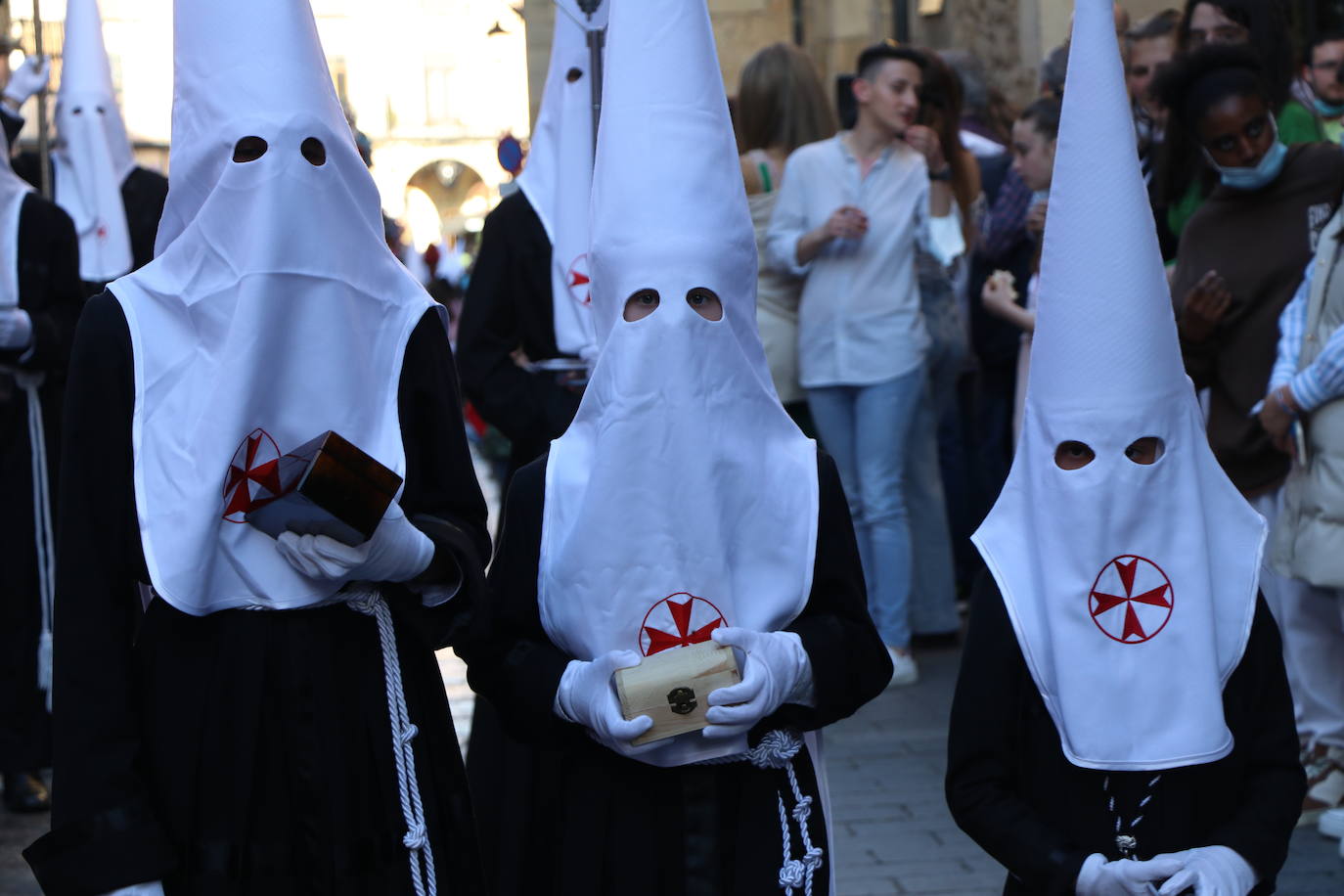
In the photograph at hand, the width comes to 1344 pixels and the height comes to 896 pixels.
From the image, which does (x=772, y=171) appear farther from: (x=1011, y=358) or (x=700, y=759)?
(x=700, y=759)

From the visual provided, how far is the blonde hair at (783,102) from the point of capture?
783 cm

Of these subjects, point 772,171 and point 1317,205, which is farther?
point 772,171

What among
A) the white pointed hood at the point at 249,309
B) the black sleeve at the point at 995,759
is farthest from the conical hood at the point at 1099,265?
the white pointed hood at the point at 249,309

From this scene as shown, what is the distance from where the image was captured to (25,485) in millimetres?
6434

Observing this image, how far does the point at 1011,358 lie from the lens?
27.7ft

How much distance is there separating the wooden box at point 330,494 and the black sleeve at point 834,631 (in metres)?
0.77

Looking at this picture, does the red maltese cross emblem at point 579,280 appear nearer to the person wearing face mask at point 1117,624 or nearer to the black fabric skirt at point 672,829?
the person wearing face mask at point 1117,624

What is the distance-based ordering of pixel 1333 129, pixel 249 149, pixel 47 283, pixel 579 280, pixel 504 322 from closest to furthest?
pixel 249 149
pixel 579 280
pixel 504 322
pixel 47 283
pixel 1333 129

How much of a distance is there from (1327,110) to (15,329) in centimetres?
474

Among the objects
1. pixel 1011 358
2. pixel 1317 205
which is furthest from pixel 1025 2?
pixel 1317 205

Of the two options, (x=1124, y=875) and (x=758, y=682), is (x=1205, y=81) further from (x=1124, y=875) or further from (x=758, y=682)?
(x=758, y=682)

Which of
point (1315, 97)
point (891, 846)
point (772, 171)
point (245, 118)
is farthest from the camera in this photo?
point (772, 171)

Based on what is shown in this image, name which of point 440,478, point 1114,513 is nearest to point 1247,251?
point 1114,513

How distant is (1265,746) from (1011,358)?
5.16 metres
